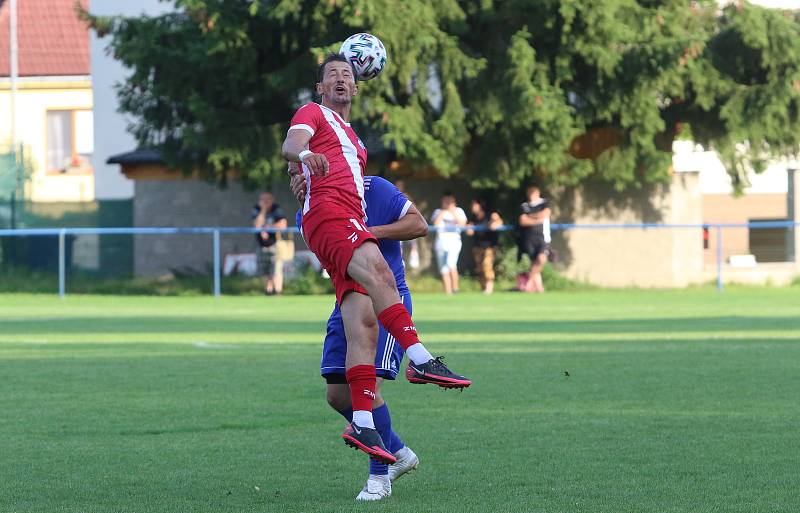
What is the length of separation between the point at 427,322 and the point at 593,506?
14195mm

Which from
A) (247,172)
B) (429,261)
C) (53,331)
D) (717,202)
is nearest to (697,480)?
(53,331)

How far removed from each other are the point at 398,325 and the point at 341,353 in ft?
1.27

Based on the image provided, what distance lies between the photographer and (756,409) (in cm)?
1004

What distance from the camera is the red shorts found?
6.90 m

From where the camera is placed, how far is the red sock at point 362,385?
22.5ft

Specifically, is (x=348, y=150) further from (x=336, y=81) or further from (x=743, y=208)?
(x=743, y=208)

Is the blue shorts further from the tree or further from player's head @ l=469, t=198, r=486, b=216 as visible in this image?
player's head @ l=469, t=198, r=486, b=216

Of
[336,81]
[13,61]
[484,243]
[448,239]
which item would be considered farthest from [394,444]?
[13,61]

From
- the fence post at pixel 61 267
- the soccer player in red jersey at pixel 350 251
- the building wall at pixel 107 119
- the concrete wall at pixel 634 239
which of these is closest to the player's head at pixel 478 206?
the concrete wall at pixel 634 239

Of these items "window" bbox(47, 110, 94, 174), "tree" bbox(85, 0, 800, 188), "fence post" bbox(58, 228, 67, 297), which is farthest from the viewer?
"window" bbox(47, 110, 94, 174)

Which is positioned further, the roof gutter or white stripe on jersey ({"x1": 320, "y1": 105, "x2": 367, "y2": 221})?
the roof gutter

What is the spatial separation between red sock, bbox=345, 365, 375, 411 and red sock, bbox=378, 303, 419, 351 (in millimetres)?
183

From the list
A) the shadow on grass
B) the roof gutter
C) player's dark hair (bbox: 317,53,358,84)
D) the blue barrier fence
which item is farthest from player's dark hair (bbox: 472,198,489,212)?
player's dark hair (bbox: 317,53,358,84)

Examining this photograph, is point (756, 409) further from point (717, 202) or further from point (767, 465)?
point (717, 202)
